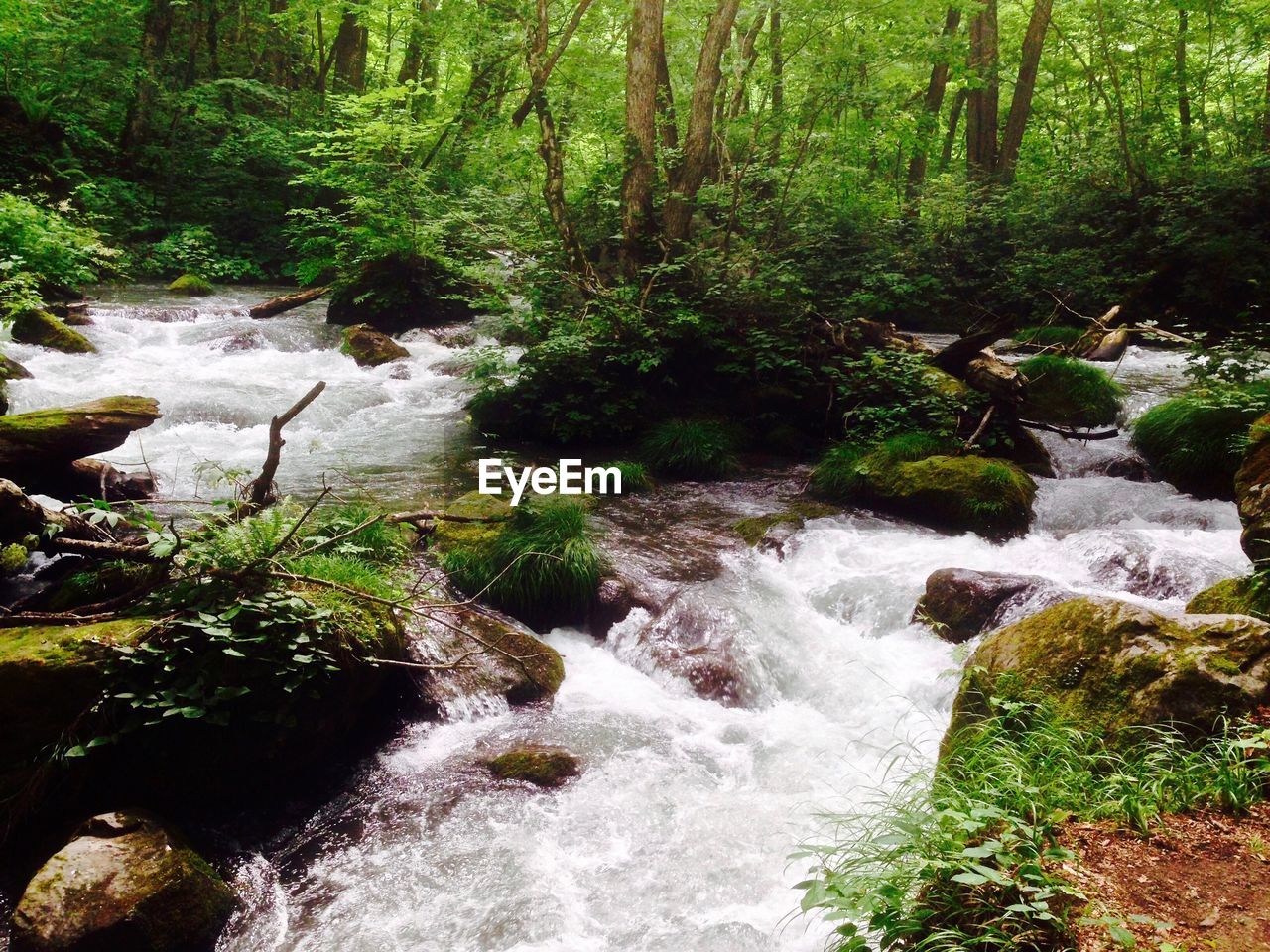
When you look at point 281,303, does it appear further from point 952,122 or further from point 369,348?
point 952,122

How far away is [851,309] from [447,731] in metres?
9.38

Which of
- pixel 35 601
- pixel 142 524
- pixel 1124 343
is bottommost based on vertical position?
pixel 35 601

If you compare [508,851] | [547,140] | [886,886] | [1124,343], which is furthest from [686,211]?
[886,886]

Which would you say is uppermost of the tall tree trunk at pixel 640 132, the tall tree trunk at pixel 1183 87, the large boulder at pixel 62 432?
the tall tree trunk at pixel 1183 87

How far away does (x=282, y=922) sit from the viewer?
3.53 meters

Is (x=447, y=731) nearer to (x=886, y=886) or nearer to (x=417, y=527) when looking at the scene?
(x=417, y=527)

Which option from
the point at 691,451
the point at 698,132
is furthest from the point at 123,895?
the point at 698,132

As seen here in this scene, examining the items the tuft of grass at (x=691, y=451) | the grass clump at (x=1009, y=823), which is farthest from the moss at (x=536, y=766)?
the tuft of grass at (x=691, y=451)

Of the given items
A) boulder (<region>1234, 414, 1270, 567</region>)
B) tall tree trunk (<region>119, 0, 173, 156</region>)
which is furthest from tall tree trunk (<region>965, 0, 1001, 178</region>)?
tall tree trunk (<region>119, 0, 173, 156</region>)

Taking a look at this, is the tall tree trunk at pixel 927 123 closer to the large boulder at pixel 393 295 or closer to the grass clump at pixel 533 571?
the large boulder at pixel 393 295

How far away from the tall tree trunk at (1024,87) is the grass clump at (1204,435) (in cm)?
1026

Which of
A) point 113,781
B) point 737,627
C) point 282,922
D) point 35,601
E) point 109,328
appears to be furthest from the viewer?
point 109,328

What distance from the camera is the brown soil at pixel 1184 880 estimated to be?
235cm

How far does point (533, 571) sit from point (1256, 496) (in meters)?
5.15
